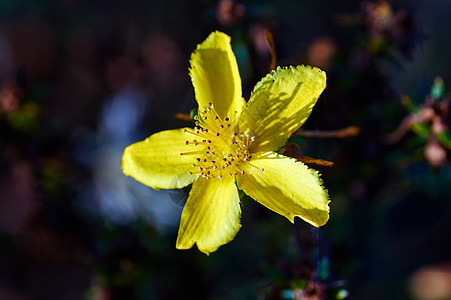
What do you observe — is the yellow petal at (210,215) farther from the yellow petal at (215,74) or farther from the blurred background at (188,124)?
the yellow petal at (215,74)

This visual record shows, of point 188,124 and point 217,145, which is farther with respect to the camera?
point 188,124

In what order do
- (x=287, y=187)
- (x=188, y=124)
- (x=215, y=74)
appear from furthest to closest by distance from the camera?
1. (x=188, y=124)
2. (x=215, y=74)
3. (x=287, y=187)

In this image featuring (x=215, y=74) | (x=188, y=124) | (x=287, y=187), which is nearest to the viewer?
(x=287, y=187)

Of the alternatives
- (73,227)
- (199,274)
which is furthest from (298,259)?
(73,227)

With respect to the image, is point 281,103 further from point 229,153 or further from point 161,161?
point 161,161

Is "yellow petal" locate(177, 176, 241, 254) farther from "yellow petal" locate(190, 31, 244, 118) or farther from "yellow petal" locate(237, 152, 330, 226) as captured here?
"yellow petal" locate(190, 31, 244, 118)

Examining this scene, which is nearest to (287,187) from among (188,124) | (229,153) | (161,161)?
(229,153)

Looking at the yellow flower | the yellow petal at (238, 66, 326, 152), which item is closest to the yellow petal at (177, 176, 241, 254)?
the yellow flower
